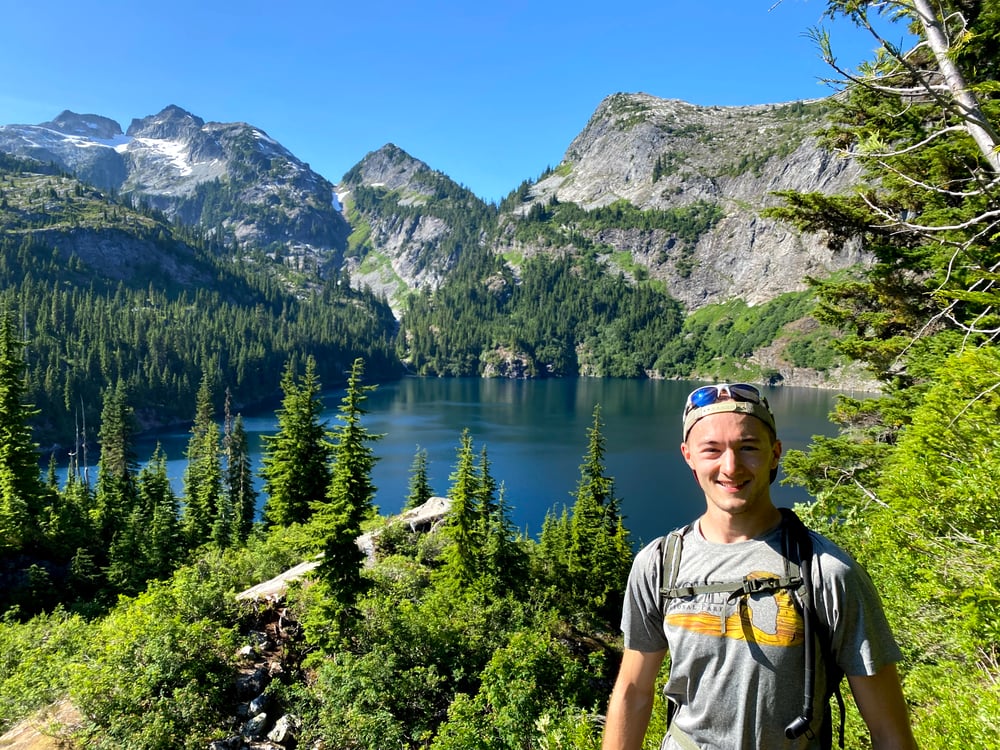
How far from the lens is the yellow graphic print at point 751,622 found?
250 centimetres

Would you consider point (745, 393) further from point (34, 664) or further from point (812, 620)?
point (34, 664)

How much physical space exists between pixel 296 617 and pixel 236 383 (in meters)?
137

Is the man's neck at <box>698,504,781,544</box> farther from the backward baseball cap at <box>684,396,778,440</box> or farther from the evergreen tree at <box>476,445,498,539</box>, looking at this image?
the evergreen tree at <box>476,445,498,539</box>

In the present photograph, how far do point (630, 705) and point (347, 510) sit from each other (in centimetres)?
1511

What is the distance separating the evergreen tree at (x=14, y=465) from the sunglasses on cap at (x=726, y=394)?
42.5 metres

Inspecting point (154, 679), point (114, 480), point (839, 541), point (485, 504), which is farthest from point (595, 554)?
point (114, 480)

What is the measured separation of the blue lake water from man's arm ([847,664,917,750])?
55.3ft

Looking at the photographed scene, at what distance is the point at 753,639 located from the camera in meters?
2.59

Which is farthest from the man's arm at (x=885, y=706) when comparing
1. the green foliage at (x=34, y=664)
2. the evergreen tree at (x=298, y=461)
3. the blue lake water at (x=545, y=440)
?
the evergreen tree at (x=298, y=461)

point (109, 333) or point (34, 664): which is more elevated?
point (109, 333)

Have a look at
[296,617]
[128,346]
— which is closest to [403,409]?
[128,346]

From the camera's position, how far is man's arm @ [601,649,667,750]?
120 inches

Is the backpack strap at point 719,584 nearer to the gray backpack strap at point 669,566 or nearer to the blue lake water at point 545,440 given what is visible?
the gray backpack strap at point 669,566

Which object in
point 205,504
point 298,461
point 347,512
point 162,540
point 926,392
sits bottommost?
point 162,540
